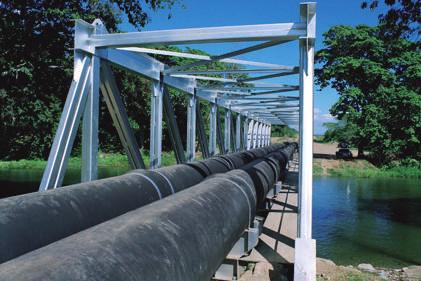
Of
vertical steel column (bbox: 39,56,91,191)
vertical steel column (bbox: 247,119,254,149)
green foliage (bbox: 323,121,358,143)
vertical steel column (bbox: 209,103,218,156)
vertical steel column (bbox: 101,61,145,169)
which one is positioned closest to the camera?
vertical steel column (bbox: 39,56,91,191)

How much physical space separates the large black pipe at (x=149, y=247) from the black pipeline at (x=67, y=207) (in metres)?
0.61

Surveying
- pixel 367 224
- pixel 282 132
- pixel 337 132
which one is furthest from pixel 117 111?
pixel 282 132

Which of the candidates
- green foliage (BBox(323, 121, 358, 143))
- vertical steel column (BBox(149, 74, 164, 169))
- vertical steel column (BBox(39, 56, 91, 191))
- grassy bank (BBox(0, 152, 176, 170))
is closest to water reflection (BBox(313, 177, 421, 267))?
vertical steel column (BBox(149, 74, 164, 169))

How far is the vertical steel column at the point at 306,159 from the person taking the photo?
4676 mm

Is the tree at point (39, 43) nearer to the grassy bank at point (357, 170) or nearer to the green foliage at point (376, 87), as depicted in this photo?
the grassy bank at point (357, 170)

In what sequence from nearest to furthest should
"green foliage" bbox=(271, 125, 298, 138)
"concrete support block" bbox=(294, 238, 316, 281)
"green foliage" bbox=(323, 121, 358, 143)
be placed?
"concrete support block" bbox=(294, 238, 316, 281) < "green foliage" bbox=(323, 121, 358, 143) < "green foliage" bbox=(271, 125, 298, 138)

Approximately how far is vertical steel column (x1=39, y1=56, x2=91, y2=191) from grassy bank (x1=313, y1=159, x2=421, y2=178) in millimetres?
34166

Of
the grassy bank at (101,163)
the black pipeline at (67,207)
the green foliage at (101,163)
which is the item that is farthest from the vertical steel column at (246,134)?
the black pipeline at (67,207)

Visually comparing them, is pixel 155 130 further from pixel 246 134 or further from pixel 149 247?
pixel 246 134

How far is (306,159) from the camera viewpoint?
488 centimetres

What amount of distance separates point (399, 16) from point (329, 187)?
58.2ft

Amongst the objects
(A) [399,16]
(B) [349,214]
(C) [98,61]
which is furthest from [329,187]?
(C) [98,61]

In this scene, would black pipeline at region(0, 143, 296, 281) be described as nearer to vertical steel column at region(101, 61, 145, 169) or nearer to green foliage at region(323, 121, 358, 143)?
vertical steel column at region(101, 61, 145, 169)

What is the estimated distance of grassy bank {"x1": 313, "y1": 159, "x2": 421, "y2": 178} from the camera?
37875 mm
